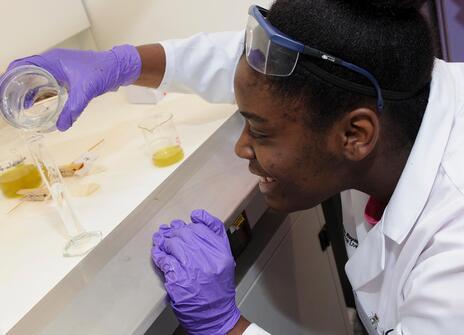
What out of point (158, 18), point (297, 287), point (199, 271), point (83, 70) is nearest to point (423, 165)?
point (199, 271)

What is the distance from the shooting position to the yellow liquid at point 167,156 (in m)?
1.17

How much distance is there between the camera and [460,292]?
68 cm

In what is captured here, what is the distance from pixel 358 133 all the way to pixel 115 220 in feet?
1.79

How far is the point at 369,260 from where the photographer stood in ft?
3.21

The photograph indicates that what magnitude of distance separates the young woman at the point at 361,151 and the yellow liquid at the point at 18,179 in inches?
11.5

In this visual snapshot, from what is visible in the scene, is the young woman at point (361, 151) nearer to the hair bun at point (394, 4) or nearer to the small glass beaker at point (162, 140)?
the hair bun at point (394, 4)

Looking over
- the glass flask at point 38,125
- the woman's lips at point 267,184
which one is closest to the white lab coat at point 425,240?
the woman's lips at point 267,184

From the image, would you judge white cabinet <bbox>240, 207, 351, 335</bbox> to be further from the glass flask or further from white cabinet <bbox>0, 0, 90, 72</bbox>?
white cabinet <bbox>0, 0, 90, 72</bbox>

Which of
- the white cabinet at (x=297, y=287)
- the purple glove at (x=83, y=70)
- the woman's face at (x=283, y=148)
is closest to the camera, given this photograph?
the woman's face at (x=283, y=148)

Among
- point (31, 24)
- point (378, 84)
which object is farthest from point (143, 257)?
point (31, 24)

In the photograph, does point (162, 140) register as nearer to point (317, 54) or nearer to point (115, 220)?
point (115, 220)

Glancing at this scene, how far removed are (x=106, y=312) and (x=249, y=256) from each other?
0.50 metres

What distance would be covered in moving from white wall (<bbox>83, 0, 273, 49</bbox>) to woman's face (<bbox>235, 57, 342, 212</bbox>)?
772 millimetres

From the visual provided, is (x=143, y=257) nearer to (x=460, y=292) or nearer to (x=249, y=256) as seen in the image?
(x=249, y=256)
